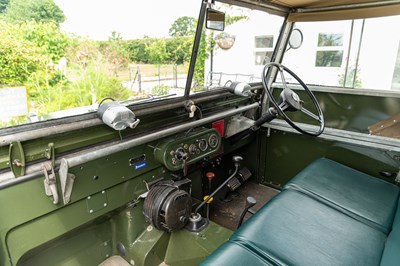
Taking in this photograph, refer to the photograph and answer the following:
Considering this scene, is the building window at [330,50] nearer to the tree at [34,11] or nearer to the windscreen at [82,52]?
the windscreen at [82,52]

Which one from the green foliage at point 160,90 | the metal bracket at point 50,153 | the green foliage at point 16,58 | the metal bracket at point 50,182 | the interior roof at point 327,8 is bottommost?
the metal bracket at point 50,182

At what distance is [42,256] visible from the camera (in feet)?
4.87

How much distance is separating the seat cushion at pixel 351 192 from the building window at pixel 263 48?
115 cm

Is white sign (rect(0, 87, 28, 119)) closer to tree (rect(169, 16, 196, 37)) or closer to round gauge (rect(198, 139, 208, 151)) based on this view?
tree (rect(169, 16, 196, 37))

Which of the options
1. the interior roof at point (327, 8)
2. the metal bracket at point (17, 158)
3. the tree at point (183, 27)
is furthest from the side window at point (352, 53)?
the metal bracket at point (17, 158)

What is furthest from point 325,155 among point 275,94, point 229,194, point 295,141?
point 229,194

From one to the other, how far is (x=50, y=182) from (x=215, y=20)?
145 cm

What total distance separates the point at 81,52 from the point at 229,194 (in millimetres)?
2129

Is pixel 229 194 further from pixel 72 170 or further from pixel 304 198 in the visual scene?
pixel 72 170

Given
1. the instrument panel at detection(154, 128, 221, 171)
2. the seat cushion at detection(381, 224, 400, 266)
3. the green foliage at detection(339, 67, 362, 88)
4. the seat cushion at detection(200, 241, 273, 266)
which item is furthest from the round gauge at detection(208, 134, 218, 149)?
the green foliage at detection(339, 67, 362, 88)

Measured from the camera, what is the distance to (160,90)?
1.84 metres

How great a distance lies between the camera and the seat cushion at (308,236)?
4.07 feet

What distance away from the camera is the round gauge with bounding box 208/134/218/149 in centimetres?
211

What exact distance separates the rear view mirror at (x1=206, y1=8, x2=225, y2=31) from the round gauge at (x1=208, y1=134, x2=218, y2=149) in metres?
0.80
